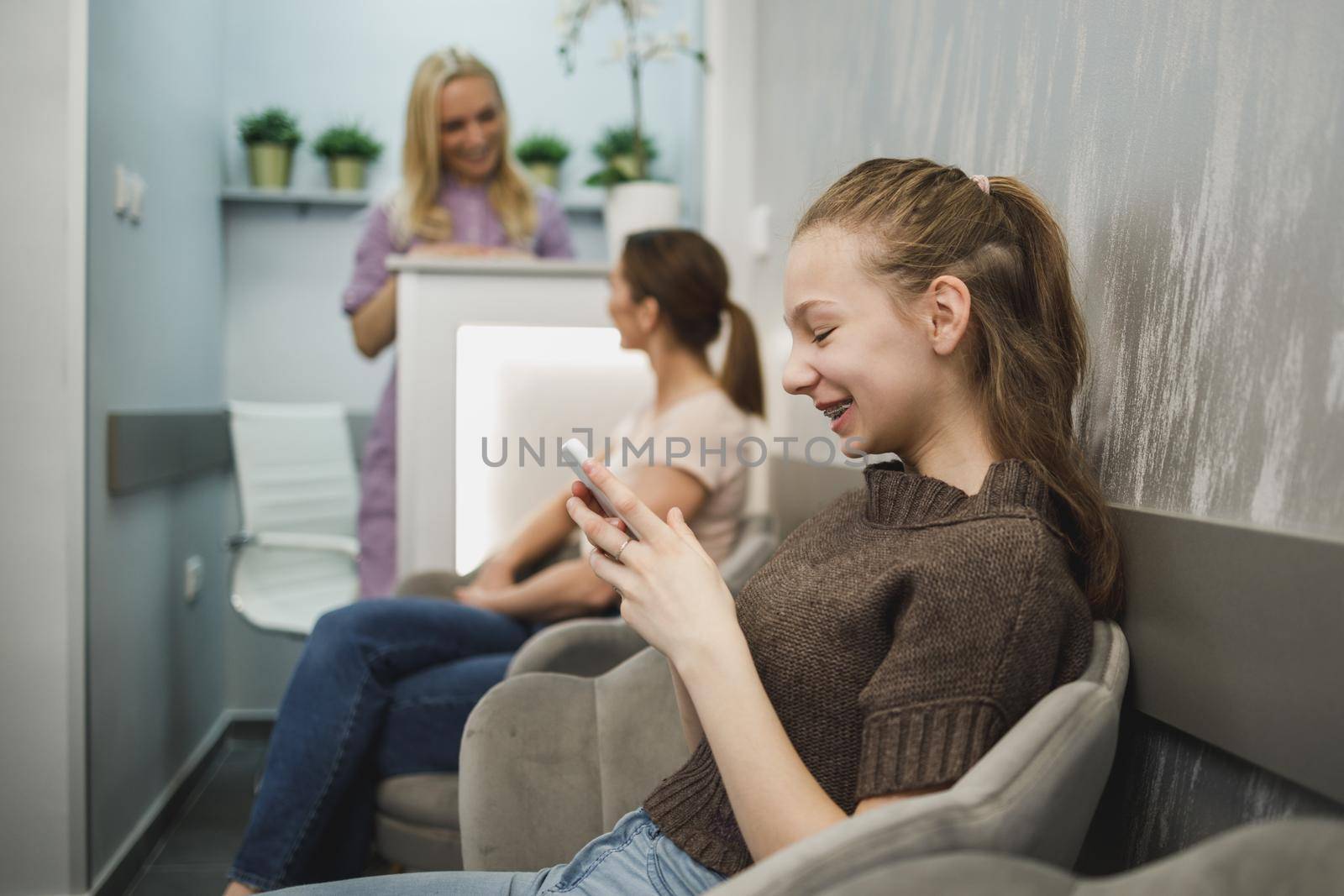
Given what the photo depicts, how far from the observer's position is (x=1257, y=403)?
0.82 metres

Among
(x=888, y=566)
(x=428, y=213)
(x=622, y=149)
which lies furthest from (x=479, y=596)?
(x=622, y=149)

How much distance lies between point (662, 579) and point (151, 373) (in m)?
2.12

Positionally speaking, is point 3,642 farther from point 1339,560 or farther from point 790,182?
point 1339,560

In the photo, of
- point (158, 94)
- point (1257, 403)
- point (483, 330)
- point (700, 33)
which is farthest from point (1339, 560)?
point (700, 33)

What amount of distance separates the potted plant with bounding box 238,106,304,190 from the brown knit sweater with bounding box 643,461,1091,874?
2801mm

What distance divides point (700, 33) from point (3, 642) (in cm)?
254

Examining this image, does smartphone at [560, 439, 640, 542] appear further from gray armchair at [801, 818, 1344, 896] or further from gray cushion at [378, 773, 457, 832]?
gray cushion at [378, 773, 457, 832]

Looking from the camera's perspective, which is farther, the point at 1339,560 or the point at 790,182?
the point at 790,182

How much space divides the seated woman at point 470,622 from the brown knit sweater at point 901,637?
0.80 metres

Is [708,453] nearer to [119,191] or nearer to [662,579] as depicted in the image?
[662,579]

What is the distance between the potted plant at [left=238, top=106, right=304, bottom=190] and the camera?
334cm

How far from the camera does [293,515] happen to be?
3121mm

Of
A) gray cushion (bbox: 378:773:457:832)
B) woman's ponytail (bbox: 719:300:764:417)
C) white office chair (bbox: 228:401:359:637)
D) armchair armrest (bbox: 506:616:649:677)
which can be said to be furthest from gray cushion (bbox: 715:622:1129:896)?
white office chair (bbox: 228:401:359:637)

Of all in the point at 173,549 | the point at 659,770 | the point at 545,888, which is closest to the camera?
the point at 545,888
